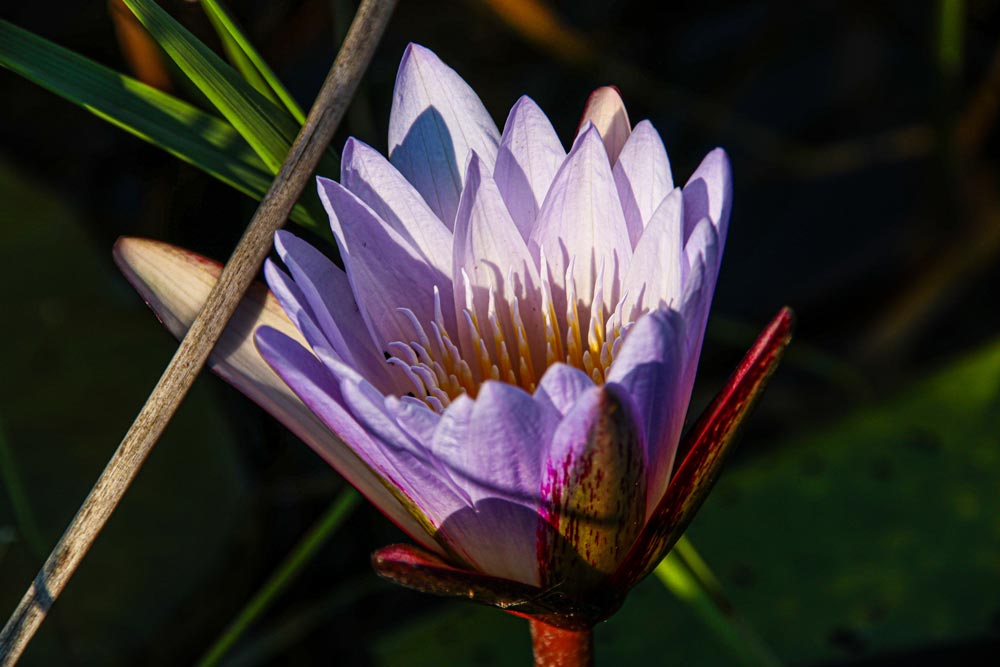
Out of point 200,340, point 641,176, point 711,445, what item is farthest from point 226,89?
point 711,445

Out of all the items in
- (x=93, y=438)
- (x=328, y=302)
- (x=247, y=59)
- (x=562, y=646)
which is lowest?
(x=93, y=438)

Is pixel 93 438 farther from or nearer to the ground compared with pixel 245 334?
nearer to the ground

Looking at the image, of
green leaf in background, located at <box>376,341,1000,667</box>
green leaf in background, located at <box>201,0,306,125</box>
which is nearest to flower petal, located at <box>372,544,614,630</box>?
green leaf in background, located at <box>201,0,306,125</box>

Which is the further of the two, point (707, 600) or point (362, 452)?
point (707, 600)

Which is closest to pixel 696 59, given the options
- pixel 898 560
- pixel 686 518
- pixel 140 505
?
pixel 898 560

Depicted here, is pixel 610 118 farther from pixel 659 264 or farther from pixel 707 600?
pixel 707 600

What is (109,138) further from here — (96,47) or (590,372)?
(590,372)
